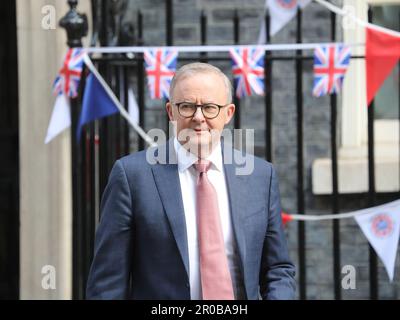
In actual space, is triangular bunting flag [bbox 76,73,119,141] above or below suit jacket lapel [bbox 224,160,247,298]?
above

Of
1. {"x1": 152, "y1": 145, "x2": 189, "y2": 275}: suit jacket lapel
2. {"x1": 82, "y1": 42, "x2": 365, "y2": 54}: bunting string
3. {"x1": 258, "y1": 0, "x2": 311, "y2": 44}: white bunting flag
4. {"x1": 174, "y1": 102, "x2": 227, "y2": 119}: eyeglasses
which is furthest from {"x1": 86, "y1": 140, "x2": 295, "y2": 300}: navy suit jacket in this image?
{"x1": 258, "y1": 0, "x2": 311, "y2": 44}: white bunting flag

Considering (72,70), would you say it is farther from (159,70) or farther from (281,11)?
(281,11)

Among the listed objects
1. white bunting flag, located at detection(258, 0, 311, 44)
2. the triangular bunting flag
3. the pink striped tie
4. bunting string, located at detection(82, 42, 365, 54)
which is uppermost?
white bunting flag, located at detection(258, 0, 311, 44)

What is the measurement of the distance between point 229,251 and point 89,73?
97.4 inches

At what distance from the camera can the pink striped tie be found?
295 centimetres

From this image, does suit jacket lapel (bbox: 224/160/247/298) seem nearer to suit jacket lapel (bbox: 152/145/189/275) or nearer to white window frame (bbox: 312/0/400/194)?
suit jacket lapel (bbox: 152/145/189/275)

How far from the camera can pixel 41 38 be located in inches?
229

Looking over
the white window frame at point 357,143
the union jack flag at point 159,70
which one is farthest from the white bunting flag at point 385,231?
the white window frame at point 357,143

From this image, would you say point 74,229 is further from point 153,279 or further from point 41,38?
point 153,279

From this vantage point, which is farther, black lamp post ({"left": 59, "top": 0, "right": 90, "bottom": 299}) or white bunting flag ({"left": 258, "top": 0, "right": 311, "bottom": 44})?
white bunting flag ({"left": 258, "top": 0, "right": 311, "bottom": 44})

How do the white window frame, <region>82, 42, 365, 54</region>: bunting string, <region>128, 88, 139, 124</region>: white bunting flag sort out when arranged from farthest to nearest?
the white window frame < <region>128, 88, 139, 124</region>: white bunting flag < <region>82, 42, 365, 54</region>: bunting string

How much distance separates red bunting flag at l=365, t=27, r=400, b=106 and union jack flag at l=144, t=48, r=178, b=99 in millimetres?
912

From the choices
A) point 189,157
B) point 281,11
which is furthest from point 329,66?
point 189,157

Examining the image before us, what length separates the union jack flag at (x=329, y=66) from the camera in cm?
501
